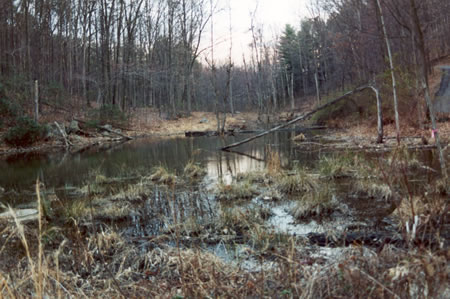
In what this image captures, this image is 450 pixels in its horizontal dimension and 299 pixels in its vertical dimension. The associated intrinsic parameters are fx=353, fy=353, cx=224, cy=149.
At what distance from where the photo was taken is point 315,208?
5516 millimetres

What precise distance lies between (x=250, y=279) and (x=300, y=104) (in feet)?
152

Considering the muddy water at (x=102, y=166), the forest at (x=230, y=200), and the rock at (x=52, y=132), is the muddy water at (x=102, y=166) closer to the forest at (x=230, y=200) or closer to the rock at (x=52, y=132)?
the forest at (x=230, y=200)

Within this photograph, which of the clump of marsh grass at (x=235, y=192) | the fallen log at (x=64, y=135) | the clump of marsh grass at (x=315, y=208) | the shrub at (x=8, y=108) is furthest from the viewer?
the fallen log at (x=64, y=135)

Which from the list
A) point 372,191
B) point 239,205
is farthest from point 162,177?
point 372,191

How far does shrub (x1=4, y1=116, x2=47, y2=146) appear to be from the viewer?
57.6 feet

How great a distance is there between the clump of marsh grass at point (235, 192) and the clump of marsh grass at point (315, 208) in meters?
1.45

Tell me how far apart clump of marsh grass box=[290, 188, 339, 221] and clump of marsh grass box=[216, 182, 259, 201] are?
145 cm

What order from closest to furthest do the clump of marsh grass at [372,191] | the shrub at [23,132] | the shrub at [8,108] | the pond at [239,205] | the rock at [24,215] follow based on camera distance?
the pond at [239,205], the rock at [24,215], the clump of marsh grass at [372,191], the shrub at [23,132], the shrub at [8,108]

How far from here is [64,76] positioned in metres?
31.1

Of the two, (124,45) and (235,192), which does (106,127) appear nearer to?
(124,45)

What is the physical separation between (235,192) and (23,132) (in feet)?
49.5

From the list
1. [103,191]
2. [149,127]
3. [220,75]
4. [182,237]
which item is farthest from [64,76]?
[220,75]

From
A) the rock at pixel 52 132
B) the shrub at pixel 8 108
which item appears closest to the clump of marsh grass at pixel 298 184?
the rock at pixel 52 132

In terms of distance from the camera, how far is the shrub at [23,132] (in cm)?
1755
